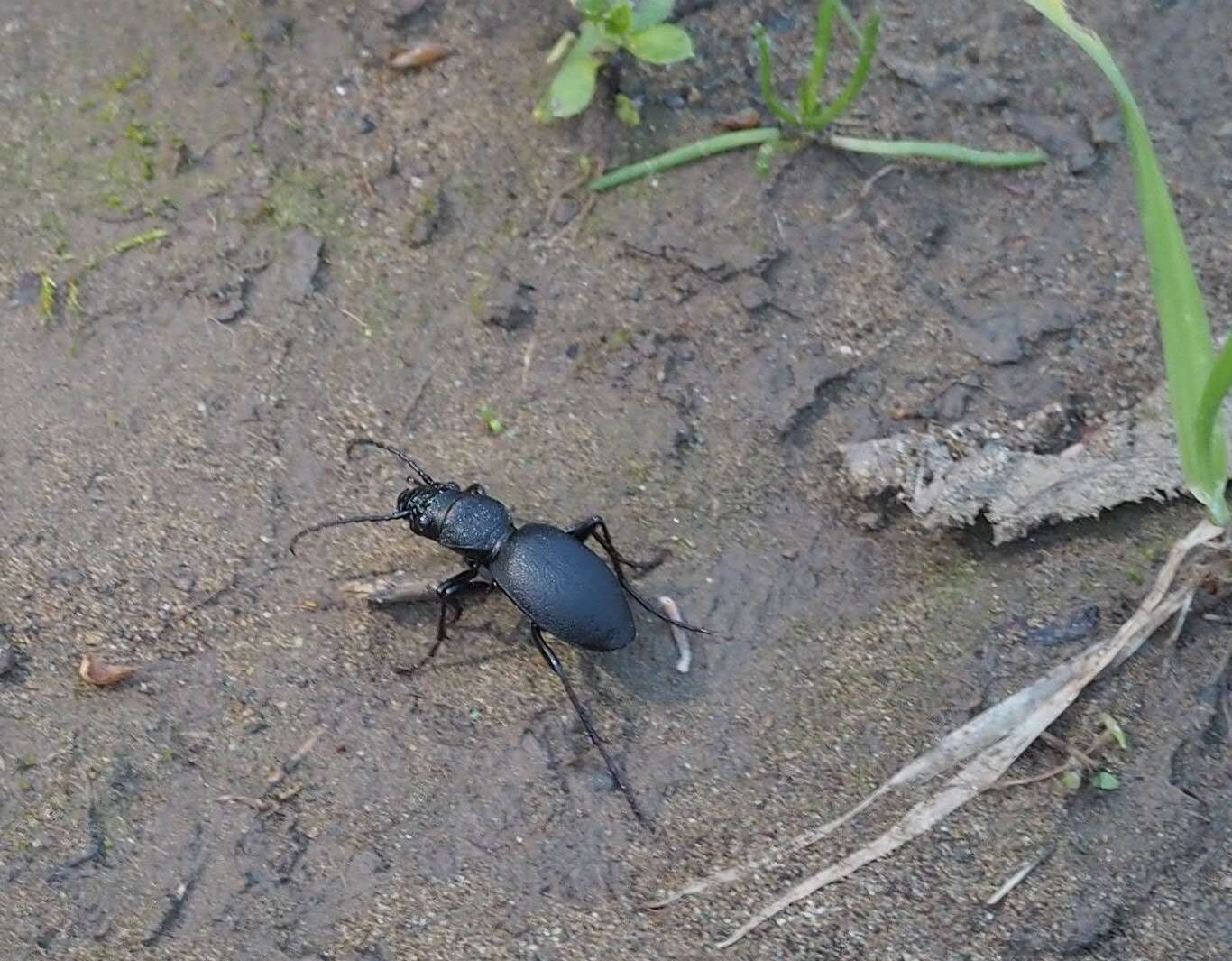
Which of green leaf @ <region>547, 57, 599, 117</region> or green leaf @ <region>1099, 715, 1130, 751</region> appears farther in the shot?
green leaf @ <region>547, 57, 599, 117</region>

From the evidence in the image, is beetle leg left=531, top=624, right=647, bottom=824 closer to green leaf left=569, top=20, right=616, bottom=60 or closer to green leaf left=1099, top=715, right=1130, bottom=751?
green leaf left=1099, top=715, right=1130, bottom=751

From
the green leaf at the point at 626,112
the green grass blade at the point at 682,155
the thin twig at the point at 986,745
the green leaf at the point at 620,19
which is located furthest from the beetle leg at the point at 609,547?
the green leaf at the point at 620,19

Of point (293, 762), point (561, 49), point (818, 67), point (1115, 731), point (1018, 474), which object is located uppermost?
point (818, 67)

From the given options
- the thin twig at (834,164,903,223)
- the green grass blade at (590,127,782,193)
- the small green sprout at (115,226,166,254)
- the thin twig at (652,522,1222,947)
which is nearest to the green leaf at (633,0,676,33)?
the green grass blade at (590,127,782,193)

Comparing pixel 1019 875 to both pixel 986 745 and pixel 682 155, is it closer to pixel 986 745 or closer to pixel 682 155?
pixel 986 745

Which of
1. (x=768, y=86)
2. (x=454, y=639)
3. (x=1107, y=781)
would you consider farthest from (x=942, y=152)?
(x=454, y=639)

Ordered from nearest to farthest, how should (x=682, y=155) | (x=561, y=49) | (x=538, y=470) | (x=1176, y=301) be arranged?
(x=1176, y=301) → (x=538, y=470) → (x=682, y=155) → (x=561, y=49)
